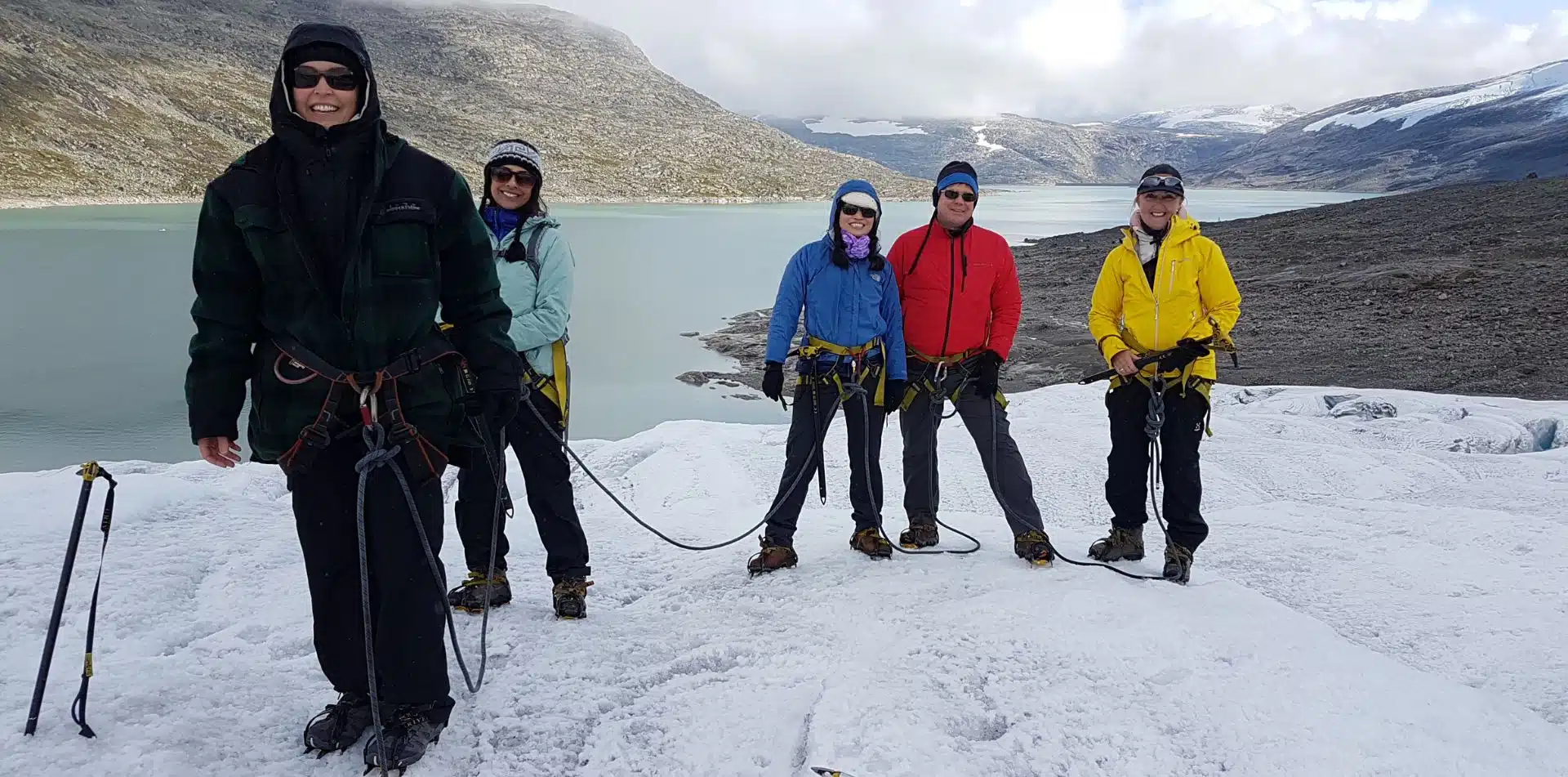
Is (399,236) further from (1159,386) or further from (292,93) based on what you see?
(1159,386)

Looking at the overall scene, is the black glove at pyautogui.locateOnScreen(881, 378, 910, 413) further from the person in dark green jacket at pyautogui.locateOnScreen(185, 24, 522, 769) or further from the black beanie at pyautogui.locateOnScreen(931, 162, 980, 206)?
the person in dark green jacket at pyautogui.locateOnScreen(185, 24, 522, 769)

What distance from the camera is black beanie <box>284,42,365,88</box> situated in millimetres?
2002

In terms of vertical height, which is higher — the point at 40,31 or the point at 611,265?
the point at 40,31

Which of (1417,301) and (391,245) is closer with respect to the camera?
(391,245)

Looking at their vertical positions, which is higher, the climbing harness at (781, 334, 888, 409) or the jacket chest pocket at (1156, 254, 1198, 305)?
the jacket chest pocket at (1156, 254, 1198, 305)

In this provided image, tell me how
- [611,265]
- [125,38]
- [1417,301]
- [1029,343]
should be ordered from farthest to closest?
1. [125,38]
2. [611,265]
3. [1029,343]
4. [1417,301]

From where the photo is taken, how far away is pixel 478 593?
3.47 metres

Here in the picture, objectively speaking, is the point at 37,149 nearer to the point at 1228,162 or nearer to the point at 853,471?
the point at 853,471

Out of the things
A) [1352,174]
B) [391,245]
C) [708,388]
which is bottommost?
[708,388]

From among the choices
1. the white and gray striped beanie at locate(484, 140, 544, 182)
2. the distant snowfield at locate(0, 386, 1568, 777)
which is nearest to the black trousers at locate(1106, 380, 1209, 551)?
the distant snowfield at locate(0, 386, 1568, 777)

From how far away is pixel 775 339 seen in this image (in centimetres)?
380

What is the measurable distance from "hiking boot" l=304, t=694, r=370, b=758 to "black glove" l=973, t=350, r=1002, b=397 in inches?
108

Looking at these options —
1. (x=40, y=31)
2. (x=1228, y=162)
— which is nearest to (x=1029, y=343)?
(x=40, y=31)

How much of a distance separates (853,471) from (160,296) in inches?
804
